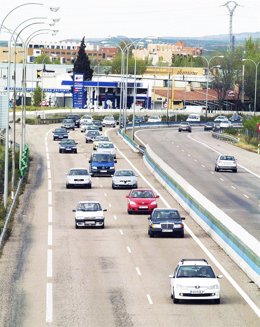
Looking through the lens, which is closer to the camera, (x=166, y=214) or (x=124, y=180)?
(x=166, y=214)

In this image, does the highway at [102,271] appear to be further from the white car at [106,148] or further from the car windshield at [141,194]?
the white car at [106,148]

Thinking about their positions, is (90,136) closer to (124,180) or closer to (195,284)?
(124,180)

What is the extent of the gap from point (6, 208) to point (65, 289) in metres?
21.3

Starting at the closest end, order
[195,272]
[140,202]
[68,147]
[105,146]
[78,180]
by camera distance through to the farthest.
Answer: [195,272], [140,202], [78,180], [105,146], [68,147]

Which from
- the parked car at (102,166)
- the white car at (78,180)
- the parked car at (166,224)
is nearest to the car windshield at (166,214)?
the parked car at (166,224)

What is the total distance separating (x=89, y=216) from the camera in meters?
53.7

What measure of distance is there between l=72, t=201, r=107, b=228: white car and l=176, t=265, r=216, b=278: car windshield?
62.1ft

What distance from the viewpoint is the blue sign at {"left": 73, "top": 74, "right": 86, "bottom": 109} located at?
18832 centimetres

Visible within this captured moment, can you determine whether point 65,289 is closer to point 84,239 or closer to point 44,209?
point 84,239

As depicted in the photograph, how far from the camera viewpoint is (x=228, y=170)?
87500 millimetres

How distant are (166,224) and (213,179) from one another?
1200 inches

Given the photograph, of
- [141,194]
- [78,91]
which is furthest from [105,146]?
[78,91]

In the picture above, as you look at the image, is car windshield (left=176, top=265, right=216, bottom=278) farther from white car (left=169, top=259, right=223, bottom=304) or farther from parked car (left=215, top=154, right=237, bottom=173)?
parked car (left=215, top=154, right=237, bottom=173)

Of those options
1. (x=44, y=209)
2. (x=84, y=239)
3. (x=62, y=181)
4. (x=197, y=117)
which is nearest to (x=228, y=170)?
(x=62, y=181)
